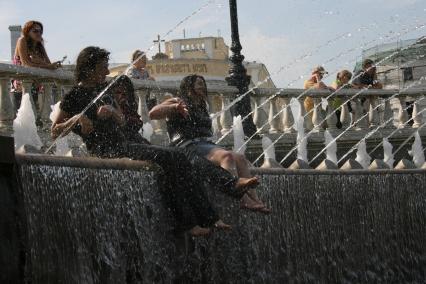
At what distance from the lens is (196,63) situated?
49.5 meters

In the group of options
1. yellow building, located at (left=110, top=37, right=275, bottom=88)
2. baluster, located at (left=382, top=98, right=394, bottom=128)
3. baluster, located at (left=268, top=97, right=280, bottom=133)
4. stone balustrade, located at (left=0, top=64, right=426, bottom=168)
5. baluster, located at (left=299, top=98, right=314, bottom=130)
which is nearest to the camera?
stone balustrade, located at (left=0, top=64, right=426, bottom=168)

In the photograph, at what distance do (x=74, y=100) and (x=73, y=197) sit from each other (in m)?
1.15

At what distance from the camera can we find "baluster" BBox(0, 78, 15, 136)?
40.4ft

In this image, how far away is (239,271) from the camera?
9.40m

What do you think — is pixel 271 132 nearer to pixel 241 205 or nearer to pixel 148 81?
pixel 148 81

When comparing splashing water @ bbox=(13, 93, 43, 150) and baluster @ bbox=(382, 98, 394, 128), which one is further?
baluster @ bbox=(382, 98, 394, 128)

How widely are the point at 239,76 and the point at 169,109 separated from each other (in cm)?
942

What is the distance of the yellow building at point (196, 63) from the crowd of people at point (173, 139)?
2980 centimetres

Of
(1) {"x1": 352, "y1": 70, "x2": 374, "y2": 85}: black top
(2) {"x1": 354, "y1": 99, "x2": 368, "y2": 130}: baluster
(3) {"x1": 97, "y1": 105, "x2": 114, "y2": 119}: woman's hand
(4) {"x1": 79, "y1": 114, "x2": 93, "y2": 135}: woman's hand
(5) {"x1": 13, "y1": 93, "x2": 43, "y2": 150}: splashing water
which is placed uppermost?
(1) {"x1": 352, "y1": 70, "x2": 374, "y2": 85}: black top

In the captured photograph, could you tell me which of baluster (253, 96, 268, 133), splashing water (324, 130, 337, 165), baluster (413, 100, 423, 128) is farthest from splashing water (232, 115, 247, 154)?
baluster (413, 100, 423, 128)

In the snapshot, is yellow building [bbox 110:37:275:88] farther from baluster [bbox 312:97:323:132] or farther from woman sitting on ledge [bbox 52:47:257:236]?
woman sitting on ledge [bbox 52:47:257:236]

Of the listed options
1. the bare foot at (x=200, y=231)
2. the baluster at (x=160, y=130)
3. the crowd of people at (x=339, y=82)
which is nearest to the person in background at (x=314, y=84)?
the crowd of people at (x=339, y=82)

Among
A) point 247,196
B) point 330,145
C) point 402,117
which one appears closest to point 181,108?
point 247,196

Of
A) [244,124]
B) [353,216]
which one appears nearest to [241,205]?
[353,216]
